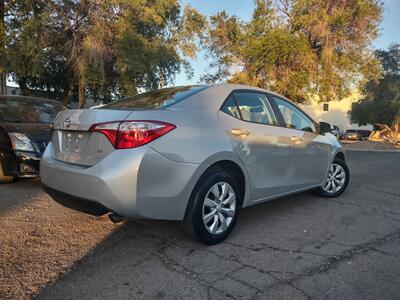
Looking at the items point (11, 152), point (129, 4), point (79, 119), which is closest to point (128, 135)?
point (79, 119)

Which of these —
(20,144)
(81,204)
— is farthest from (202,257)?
(20,144)

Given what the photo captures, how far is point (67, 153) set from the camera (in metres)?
3.72

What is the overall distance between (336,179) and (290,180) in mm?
1589

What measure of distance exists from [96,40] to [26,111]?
34.5 ft

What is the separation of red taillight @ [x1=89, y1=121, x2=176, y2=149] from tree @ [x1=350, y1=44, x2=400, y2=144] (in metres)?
32.3

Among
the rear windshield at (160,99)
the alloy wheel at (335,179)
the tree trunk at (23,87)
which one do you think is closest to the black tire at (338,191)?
the alloy wheel at (335,179)

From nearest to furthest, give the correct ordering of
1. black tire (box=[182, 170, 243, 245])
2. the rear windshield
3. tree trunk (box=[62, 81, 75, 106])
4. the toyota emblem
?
black tire (box=[182, 170, 243, 245]) → the toyota emblem → the rear windshield → tree trunk (box=[62, 81, 75, 106])

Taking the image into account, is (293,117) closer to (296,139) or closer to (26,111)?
(296,139)

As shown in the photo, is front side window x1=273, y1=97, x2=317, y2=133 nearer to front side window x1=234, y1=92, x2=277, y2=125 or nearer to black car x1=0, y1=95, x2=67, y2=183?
front side window x1=234, y1=92, x2=277, y2=125

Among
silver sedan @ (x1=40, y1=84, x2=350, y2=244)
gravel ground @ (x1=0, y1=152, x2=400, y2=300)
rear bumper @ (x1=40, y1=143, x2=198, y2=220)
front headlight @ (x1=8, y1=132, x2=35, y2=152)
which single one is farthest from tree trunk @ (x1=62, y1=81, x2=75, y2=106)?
rear bumper @ (x1=40, y1=143, x2=198, y2=220)

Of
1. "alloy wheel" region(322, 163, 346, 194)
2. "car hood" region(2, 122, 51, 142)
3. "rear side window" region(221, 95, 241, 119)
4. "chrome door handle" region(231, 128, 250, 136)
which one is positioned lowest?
"alloy wheel" region(322, 163, 346, 194)

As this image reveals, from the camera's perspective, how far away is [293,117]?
5.12 meters

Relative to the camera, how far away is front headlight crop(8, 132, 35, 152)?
600 cm

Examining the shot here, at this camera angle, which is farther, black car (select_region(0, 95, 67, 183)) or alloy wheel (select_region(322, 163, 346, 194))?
black car (select_region(0, 95, 67, 183))
